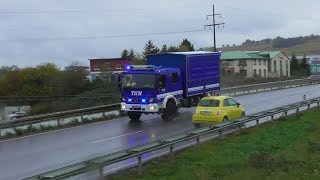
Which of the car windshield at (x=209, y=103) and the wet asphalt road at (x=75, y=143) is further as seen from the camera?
the car windshield at (x=209, y=103)

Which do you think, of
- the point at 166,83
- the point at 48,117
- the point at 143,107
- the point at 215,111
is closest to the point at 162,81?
the point at 166,83

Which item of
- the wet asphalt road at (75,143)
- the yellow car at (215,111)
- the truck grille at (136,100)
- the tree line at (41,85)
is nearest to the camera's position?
the wet asphalt road at (75,143)

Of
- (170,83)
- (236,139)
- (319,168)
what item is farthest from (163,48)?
(319,168)

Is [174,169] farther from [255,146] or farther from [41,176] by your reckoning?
[255,146]

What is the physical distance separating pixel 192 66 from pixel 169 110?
Answer: 11.8 ft

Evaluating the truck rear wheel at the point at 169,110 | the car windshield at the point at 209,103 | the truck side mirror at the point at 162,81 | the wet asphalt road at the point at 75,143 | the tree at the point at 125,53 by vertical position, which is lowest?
the wet asphalt road at the point at 75,143

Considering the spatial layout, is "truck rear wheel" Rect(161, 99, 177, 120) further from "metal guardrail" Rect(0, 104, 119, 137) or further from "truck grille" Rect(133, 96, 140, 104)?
"metal guardrail" Rect(0, 104, 119, 137)

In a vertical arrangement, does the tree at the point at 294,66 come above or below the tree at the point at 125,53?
below

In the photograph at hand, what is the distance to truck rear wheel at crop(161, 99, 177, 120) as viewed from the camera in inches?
1035

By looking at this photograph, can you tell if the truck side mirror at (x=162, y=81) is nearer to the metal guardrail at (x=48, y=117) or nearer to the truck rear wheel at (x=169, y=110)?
the truck rear wheel at (x=169, y=110)

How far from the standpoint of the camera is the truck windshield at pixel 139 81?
83.8 ft

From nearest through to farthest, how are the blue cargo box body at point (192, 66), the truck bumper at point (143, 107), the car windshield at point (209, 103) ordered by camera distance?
the car windshield at point (209, 103), the truck bumper at point (143, 107), the blue cargo box body at point (192, 66)

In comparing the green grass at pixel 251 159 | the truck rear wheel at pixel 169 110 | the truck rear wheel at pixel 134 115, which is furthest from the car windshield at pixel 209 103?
the truck rear wheel at pixel 134 115

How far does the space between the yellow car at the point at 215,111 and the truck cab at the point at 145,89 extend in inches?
127
